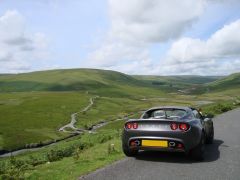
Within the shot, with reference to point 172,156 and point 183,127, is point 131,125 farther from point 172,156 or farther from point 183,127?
point 172,156

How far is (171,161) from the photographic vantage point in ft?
38.0

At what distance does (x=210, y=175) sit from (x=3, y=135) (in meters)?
86.5

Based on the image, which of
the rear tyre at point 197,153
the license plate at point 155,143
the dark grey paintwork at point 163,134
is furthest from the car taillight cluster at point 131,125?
the rear tyre at point 197,153

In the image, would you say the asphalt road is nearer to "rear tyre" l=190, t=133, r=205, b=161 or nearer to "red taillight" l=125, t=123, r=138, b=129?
"rear tyre" l=190, t=133, r=205, b=161

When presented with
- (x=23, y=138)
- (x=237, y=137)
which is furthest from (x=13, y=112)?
(x=237, y=137)

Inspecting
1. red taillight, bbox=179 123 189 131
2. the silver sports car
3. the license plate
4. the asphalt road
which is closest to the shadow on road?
the asphalt road

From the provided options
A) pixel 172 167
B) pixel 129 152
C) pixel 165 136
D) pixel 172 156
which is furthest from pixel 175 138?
pixel 129 152

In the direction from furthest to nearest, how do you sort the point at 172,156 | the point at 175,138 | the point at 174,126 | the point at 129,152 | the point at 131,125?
the point at 172,156
the point at 129,152
the point at 131,125
the point at 174,126
the point at 175,138

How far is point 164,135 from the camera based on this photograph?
1149 cm

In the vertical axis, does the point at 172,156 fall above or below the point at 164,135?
below

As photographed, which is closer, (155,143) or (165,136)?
(165,136)

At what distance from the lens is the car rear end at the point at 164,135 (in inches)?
450

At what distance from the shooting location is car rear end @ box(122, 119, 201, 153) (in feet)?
37.5

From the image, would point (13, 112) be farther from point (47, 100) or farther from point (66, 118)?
point (47, 100)
